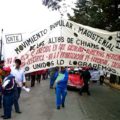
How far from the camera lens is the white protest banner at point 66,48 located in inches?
451

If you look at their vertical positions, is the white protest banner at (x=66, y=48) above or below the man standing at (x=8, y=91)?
above

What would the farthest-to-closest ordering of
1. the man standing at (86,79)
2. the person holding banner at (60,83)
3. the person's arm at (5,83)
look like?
the man standing at (86,79) → the person holding banner at (60,83) → the person's arm at (5,83)

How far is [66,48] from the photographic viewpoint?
38.2 feet

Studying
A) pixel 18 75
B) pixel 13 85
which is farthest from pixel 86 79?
pixel 13 85

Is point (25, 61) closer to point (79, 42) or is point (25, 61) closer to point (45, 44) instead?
point (45, 44)

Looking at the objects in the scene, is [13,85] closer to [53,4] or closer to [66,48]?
[66,48]

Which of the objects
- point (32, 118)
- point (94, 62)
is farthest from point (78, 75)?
point (94, 62)

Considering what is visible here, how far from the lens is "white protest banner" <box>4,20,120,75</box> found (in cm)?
1146

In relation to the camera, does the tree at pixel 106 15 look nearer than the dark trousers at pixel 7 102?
No

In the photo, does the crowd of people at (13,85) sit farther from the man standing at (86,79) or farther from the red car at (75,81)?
the red car at (75,81)

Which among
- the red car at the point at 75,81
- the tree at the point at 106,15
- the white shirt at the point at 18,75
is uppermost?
the tree at the point at 106,15

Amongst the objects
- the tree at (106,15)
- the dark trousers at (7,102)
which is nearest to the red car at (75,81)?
the tree at (106,15)

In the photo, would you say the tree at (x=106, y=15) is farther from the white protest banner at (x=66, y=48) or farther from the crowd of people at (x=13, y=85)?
the white protest banner at (x=66, y=48)

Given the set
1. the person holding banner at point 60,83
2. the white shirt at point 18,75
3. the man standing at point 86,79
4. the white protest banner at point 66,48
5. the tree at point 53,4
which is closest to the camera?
the white protest banner at point 66,48
